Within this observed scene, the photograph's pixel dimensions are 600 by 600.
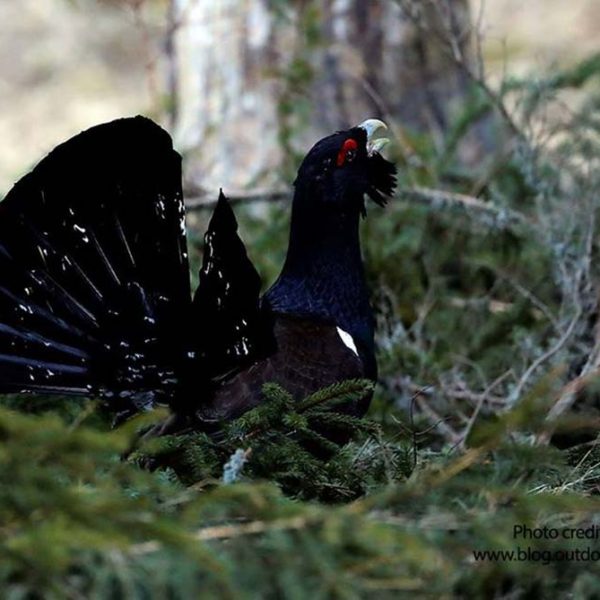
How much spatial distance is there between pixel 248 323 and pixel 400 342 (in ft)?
5.23

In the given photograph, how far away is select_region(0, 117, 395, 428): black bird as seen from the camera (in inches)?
139

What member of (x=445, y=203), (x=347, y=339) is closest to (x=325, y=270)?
(x=347, y=339)

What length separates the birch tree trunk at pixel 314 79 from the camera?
729 centimetres

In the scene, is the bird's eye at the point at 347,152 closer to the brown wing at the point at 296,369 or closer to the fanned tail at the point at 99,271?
the brown wing at the point at 296,369

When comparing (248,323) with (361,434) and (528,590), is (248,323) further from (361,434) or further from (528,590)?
(528,590)

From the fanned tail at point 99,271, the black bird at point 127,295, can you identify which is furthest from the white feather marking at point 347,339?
the fanned tail at point 99,271

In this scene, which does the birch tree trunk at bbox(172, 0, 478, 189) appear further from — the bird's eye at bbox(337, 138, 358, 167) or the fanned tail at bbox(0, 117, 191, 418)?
the fanned tail at bbox(0, 117, 191, 418)

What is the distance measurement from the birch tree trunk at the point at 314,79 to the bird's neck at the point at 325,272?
2.84m

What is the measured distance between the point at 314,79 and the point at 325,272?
3.11 metres

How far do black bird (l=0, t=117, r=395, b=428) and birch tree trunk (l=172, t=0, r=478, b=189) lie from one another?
3527 mm

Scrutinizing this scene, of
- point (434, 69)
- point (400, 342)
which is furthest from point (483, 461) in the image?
point (434, 69)

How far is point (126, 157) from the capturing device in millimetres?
3562

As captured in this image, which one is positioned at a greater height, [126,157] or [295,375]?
[126,157]

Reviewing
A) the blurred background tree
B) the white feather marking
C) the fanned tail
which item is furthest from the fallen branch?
the fanned tail
